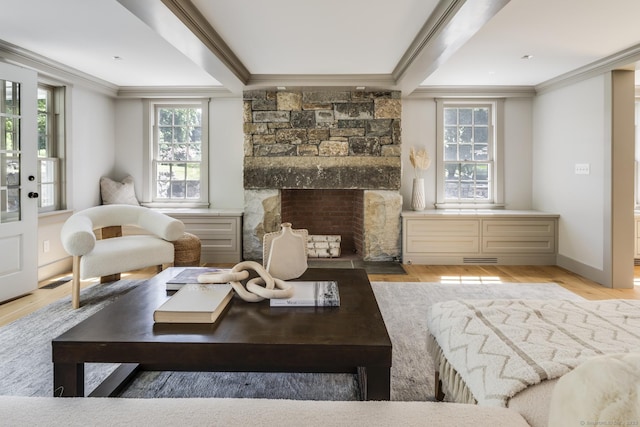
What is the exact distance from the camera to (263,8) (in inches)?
115

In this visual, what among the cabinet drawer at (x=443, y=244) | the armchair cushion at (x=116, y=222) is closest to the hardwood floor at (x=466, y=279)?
the cabinet drawer at (x=443, y=244)

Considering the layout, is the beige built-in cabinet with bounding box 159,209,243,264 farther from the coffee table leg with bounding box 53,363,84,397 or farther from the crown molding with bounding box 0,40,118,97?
the coffee table leg with bounding box 53,363,84,397

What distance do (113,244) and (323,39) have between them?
8.79ft

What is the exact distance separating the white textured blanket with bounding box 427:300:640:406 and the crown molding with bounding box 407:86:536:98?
165 inches

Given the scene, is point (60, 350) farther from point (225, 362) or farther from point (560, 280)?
point (560, 280)

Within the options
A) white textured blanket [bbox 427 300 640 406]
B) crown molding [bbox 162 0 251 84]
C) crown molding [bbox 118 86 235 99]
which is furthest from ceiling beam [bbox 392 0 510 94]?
crown molding [bbox 118 86 235 99]

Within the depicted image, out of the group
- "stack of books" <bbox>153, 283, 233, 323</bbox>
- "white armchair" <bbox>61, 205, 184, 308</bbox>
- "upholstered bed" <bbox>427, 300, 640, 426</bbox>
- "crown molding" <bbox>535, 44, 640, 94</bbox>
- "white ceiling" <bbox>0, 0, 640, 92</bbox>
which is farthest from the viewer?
"crown molding" <bbox>535, 44, 640, 94</bbox>

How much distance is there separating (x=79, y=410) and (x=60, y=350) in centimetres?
49

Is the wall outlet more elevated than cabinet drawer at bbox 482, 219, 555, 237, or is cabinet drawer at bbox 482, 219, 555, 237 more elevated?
the wall outlet

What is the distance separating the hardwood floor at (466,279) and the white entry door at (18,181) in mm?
228

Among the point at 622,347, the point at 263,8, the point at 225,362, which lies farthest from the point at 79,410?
the point at 263,8

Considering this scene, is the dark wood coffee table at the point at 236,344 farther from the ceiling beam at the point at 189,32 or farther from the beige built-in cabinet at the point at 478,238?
the beige built-in cabinet at the point at 478,238

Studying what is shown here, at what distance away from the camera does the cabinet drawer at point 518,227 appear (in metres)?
5.12

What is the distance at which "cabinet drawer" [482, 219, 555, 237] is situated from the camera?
5121 millimetres
